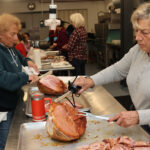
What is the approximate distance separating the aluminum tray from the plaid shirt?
148 inches

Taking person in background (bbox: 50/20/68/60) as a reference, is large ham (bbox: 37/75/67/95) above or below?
below

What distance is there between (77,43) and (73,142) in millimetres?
4105

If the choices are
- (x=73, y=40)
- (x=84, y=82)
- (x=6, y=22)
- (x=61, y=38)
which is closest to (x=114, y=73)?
(x=84, y=82)

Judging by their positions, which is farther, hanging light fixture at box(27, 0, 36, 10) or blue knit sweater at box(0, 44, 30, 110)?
hanging light fixture at box(27, 0, 36, 10)

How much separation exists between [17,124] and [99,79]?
0.84 m

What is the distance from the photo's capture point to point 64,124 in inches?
56.9

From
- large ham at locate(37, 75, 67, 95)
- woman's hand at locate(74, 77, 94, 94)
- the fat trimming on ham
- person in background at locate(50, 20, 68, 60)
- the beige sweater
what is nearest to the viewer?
the fat trimming on ham

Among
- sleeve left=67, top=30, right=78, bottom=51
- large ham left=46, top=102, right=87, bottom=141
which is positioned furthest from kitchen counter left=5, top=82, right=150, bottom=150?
sleeve left=67, top=30, right=78, bottom=51

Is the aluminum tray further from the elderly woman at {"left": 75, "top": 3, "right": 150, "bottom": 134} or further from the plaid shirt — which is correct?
the plaid shirt

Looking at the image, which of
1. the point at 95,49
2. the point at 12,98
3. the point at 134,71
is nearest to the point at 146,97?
the point at 134,71

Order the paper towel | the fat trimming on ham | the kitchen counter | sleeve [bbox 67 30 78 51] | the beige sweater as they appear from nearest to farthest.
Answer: the fat trimming on ham
the kitchen counter
the beige sweater
the paper towel
sleeve [bbox 67 30 78 51]

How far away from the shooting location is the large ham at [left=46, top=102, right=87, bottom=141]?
56.0 inches

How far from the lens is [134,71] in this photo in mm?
1860


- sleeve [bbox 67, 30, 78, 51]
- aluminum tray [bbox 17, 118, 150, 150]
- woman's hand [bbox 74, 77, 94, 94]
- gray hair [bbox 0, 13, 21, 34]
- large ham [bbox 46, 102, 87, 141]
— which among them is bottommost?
aluminum tray [bbox 17, 118, 150, 150]
